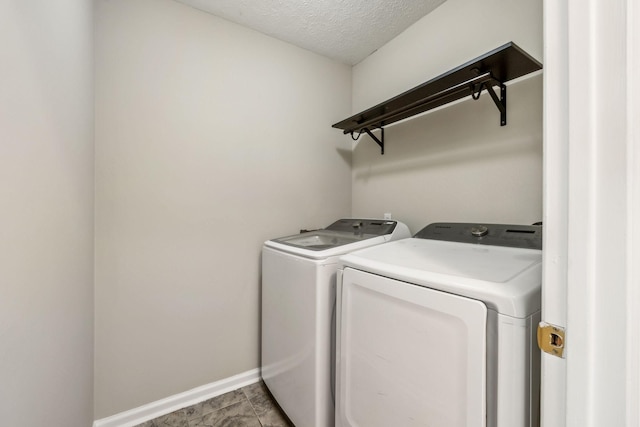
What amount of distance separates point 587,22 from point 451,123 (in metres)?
1.29

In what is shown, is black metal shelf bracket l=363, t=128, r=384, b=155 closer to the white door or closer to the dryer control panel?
the dryer control panel

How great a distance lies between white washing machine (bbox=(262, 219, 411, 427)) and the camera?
1226mm

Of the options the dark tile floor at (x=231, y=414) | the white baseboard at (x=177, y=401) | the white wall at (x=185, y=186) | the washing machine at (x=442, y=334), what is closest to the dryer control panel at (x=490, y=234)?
the washing machine at (x=442, y=334)

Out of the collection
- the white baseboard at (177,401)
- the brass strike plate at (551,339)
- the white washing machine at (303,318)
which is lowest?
the white baseboard at (177,401)

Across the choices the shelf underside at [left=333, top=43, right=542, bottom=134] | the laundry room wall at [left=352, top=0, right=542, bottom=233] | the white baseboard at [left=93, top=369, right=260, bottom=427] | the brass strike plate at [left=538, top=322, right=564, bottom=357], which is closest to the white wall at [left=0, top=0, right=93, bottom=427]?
the white baseboard at [left=93, top=369, right=260, bottom=427]

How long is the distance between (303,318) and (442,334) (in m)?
0.73

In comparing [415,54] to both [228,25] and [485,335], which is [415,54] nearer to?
[228,25]

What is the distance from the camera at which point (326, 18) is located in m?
1.72

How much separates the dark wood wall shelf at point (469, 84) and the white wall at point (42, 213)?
1503mm

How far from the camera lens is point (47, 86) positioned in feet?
2.37

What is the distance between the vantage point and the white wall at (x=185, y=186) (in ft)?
4.65

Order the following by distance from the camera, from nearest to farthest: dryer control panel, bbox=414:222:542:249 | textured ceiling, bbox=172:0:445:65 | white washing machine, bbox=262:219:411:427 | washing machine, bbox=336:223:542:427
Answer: washing machine, bbox=336:223:542:427 < dryer control panel, bbox=414:222:542:249 < white washing machine, bbox=262:219:411:427 < textured ceiling, bbox=172:0:445:65

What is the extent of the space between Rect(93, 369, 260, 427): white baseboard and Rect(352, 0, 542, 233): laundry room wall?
1.58 meters

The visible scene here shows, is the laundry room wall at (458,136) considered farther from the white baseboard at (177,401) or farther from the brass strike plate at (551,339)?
the white baseboard at (177,401)
